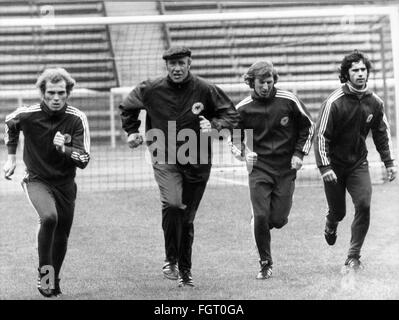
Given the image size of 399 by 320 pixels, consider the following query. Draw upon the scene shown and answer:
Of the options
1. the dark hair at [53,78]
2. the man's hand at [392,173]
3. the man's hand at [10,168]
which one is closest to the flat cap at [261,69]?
the man's hand at [392,173]

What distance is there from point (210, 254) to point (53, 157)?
8.49ft

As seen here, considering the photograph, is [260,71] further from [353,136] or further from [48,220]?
[48,220]

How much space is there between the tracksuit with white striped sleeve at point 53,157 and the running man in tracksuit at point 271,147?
61.7 inches

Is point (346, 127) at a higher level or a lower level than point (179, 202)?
higher

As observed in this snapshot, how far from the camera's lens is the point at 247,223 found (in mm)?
11773

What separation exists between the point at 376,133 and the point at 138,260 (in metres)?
2.59

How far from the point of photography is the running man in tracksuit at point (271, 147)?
8.38 m

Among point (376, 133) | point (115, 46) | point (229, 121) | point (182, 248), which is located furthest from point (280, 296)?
point (115, 46)

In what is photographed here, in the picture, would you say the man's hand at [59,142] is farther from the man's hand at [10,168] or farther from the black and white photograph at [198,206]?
the man's hand at [10,168]

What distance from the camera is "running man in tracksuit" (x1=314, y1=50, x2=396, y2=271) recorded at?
28.0 feet

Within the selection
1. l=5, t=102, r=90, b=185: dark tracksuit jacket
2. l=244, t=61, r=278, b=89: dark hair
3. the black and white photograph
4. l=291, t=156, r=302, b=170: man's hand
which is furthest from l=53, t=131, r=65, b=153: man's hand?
l=291, t=156, r=302, b=170: man's hand

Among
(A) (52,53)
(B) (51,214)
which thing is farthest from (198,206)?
(A) (52,53)

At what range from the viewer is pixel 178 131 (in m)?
7.93
